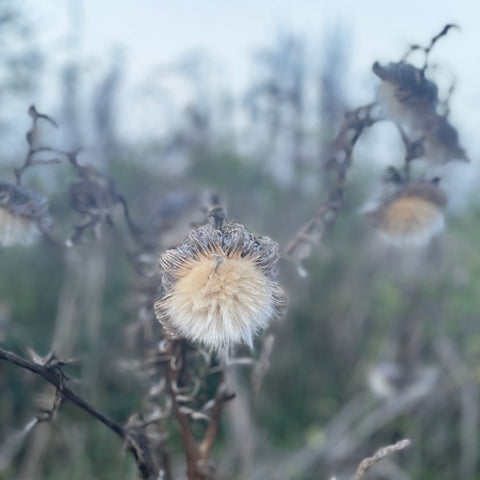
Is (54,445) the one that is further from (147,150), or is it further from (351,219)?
(351,219)

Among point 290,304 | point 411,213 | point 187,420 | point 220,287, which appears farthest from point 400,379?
point 220,287

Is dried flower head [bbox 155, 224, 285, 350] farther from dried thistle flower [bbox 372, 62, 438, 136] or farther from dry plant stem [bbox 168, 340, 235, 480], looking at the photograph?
dried thistle flower [bbox 372, 62, 438, 136]

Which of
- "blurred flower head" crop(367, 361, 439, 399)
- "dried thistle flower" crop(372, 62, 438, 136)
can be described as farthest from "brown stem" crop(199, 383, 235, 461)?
"blurred flower head" crop(367, 361, 439, 399)

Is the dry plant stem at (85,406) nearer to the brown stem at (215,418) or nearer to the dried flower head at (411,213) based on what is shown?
the brown stem at (215,418)

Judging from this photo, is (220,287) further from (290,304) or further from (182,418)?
(290,304)

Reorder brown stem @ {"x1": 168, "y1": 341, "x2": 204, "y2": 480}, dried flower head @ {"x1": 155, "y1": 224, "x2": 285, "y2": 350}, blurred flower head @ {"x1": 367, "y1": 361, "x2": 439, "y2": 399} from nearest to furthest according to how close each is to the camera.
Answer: dried flower head @ {"x1": 155, "y1": 224, "x2": 285, "y2": 350} < brown stem @ {"x1": 168, "y1": 341, "x2": 204, "y2": 480} < blurred flower head @ {"x1": 367, "y1": 361, "x2": 439, "y2": 399}

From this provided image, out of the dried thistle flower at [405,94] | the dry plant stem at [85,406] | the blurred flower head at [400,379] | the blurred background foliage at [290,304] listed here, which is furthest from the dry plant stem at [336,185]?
the blurred flower head at [400,379]
